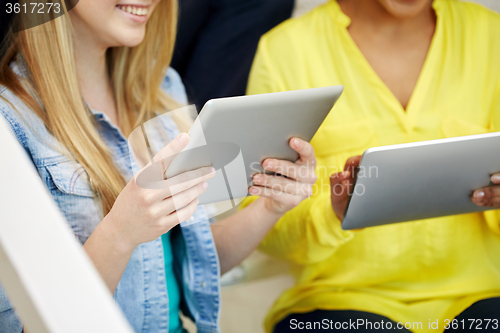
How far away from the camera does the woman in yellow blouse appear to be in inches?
29.3

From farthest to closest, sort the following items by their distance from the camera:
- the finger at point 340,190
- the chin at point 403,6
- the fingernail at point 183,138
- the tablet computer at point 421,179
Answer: the chin at point 403,6 → the finger at point 340,190 → the tablet computer at point 421,179 → the fingernail at point 183,138

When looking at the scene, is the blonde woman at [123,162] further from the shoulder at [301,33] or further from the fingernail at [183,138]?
the shoulder at [301,33]

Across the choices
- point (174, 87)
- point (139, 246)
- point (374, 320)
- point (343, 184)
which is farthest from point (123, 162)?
point (374, 320)

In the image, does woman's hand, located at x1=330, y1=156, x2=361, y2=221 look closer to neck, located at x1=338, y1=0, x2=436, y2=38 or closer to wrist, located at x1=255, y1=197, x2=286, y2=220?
wrist, located at x1=255, y1=197, x2=286, y2=220

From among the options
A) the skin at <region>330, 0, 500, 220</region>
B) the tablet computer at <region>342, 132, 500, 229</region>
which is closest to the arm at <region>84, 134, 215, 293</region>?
the tablet computer at <region>342, 132, 500, 229</region>

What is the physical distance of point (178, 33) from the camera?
1.08 m

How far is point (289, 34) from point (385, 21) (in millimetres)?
185

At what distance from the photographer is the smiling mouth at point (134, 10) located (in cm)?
66

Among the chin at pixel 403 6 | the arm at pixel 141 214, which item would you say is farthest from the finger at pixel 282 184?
the chin at pixel 403 6

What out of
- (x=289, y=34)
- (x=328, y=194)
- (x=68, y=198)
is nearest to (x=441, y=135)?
(x=328, y=194)

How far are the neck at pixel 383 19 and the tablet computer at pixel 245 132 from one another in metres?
0.36

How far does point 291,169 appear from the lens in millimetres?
642

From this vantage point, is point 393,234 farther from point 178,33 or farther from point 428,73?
point 178,33

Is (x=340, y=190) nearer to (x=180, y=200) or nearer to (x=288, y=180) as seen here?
(x=288, y=180)
